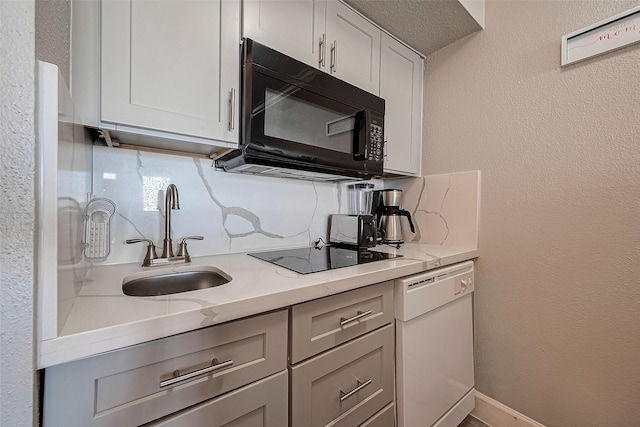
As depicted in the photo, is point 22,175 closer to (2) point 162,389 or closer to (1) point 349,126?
(2) point 162,389

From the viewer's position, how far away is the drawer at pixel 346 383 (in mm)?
761

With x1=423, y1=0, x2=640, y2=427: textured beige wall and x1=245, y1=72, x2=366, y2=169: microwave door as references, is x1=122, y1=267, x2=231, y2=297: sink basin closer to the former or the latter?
x1=245, y1=72, x2=366, y2=169: microwave door

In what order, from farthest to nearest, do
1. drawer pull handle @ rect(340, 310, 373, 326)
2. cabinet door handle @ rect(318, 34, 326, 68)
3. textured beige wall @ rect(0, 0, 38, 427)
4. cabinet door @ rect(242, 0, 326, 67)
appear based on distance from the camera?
cabinet door handle @ rect(318, 34, 326, 68)
cabinet door @ rect(242, 0, 326, 67)
drawer pull handle @ rect(340, 310, 373, 326)
textured beige wall @ rect(0, 0, 38, 427)

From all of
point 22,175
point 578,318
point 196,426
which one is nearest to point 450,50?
point 578,318

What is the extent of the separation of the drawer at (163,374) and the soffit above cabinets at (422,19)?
148 cm

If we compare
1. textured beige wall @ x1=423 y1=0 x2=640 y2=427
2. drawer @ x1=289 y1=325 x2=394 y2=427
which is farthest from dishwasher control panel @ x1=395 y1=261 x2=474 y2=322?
textured beige wall @ x1=423 y1=0 x2=640 y2=427

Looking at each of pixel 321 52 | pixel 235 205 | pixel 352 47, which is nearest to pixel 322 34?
pixel 321 52

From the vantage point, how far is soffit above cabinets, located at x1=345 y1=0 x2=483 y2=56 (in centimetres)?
130

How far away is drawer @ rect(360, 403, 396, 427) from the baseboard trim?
733 millimetres

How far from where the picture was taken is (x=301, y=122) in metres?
1.07

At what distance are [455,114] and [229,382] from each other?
1728mm

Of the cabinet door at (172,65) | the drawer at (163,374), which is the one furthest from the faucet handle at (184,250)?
the drawer at (163,374)

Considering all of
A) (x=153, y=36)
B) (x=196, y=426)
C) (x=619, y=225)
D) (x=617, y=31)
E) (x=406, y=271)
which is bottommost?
(x=196, y=426)

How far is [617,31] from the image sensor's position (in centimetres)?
105
